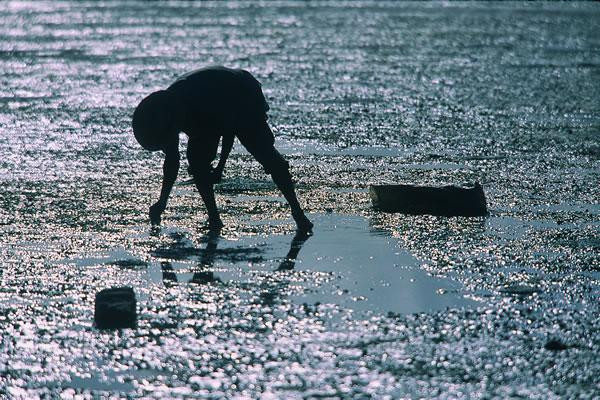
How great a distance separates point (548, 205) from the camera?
11844mm

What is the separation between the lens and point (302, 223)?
35.6ft

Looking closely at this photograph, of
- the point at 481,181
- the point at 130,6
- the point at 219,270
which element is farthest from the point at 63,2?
the point at 219,270

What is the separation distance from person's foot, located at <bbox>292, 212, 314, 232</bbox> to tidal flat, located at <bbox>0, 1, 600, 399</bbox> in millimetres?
156

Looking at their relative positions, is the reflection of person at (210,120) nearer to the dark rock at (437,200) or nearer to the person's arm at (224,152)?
the person's arm at (224,152)

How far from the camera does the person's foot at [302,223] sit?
10844 mm

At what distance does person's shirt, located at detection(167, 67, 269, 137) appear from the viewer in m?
10.4

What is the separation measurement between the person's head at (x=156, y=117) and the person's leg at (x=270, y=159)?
58 centimetres

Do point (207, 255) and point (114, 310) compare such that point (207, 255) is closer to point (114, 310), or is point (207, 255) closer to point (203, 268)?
point (203, 268)

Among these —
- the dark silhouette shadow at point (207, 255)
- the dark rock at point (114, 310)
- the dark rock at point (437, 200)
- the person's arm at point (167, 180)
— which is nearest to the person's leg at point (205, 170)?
the person's arm at point (167, 180)

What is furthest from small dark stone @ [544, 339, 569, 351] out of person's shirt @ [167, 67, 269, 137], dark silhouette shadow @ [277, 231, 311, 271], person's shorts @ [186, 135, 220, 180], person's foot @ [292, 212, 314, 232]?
person's shorts @ [186, 135, 220, 180]

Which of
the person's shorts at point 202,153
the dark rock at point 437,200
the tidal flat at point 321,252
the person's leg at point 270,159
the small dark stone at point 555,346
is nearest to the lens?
the tidal flat at point 321,252

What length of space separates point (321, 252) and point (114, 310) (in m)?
2.43

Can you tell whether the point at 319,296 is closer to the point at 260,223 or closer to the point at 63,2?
the point at 260,223

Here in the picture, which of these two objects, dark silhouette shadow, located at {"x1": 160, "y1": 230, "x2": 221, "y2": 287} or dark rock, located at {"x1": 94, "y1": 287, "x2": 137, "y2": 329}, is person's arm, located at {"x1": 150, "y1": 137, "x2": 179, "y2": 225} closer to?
dark silhouette shadow, located at {"x1": 160, "y1": 230, "x2": 221, "y2": 287}
